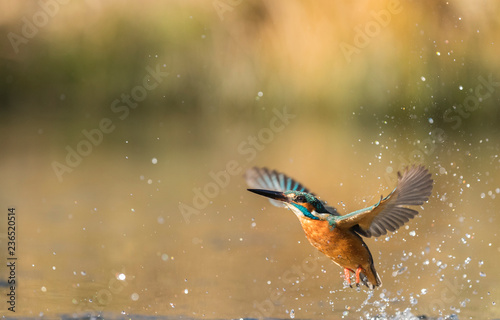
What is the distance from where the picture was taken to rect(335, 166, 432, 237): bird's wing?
379 cm

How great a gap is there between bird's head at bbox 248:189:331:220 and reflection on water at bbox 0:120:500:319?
0.68 m

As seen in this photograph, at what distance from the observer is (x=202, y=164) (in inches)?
378

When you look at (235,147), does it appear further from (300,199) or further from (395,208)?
(395,208)

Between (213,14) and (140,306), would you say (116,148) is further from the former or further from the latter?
(140,306)

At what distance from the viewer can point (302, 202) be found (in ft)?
13.4

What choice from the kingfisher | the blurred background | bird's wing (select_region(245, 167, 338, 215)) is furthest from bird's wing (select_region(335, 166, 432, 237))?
the blurred background

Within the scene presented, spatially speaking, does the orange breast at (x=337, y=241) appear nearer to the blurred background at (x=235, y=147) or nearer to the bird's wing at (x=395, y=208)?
the bird's wing at (x=395, y=208)

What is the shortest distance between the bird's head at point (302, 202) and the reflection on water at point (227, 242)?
68 centimetres

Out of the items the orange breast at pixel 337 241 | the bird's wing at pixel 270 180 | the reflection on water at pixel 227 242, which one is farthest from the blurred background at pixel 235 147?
the bird's wing at pixel 270 180

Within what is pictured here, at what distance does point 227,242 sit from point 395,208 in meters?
2.63

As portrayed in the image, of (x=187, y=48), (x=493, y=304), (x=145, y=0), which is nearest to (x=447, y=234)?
(x=493, y=304)

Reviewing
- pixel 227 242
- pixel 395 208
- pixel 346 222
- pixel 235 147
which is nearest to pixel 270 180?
pixel 346 222

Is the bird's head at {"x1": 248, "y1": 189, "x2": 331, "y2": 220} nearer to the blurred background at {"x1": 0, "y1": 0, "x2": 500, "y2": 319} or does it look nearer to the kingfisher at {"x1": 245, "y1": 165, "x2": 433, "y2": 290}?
the kingfisher at {"x1": 245, "y1": 165, "x2": 433, "y2": 290}

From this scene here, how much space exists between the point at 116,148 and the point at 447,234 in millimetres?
5552
